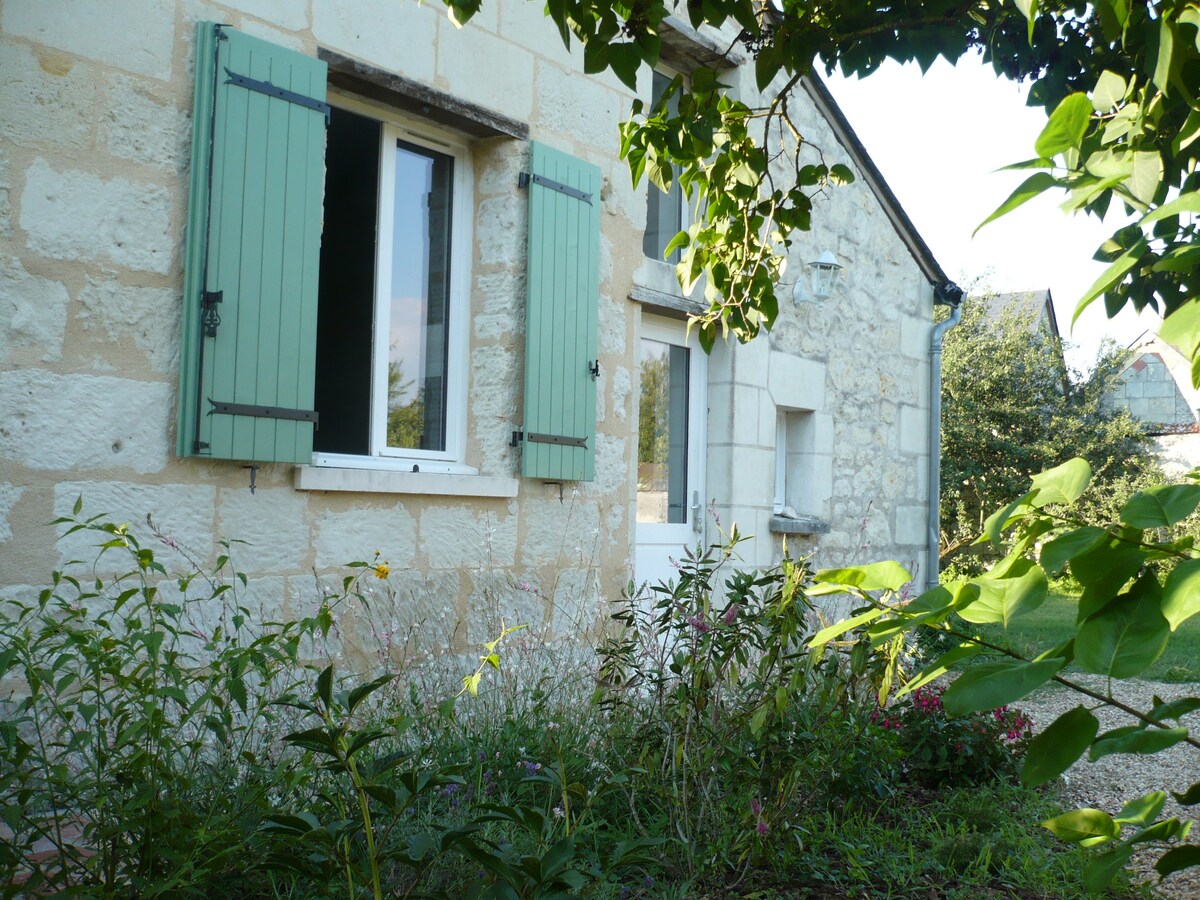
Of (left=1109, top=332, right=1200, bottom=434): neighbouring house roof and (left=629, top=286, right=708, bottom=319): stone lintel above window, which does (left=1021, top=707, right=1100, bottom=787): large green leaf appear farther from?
(left=1109, top=332, right=1200, bottom=434): neighbouring house roof

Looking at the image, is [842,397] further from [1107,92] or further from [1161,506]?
Result: [1161,506]

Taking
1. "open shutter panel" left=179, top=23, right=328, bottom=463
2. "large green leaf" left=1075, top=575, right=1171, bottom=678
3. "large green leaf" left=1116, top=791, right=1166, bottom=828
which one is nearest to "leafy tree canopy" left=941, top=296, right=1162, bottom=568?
"open shutter panel" left=179, top=23, right=328, bottom=463

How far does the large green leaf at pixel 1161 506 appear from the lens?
0.79 metres

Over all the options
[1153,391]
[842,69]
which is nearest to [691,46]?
[842,69]

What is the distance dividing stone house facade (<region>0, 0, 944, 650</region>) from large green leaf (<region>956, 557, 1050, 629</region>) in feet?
8.95

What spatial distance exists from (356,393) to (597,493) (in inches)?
53.4

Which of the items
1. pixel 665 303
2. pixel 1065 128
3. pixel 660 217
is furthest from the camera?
pixel 660 217

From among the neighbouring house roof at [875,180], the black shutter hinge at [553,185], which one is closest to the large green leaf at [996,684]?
the black shutter hinge at [553,185]

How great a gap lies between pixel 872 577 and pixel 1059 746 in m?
0.18

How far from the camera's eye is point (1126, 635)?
0.77 metres

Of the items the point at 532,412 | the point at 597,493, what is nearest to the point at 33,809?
the point at 532,412

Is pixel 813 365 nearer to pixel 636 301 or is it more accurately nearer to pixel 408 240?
pixel 636 301

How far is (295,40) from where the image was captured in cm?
407

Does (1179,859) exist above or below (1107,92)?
below
